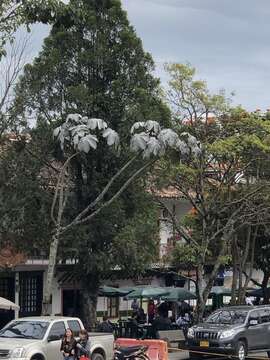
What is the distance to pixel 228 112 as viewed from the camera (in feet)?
95.3

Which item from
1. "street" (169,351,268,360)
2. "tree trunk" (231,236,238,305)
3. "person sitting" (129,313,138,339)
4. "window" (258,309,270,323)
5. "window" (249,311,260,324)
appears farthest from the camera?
"tree trunk" (231,236,238,305)

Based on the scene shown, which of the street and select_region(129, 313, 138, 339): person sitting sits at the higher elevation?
select_region(129, 313, 138, 339): person sitting

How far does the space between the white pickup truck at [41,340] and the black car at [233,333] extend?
417 cm

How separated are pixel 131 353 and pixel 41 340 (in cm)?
263

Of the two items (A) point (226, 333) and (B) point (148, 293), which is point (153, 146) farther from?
(B) point (148, 293)

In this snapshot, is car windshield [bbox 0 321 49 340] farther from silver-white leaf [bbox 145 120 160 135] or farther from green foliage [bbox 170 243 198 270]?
green foliage [bbox 170 243 198 270]

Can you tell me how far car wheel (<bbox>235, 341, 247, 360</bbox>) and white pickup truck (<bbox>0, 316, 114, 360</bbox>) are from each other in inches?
185

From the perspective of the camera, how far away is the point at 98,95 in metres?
25.3

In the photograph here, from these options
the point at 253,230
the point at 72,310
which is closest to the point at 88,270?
the point at 72,310

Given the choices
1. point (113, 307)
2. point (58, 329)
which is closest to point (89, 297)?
point (58, 329)

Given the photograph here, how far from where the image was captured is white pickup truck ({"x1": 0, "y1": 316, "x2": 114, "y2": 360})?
17.0 metres

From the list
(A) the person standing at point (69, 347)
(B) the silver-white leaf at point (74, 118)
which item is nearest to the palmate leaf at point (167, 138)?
(B) the silver-white leaf at point (74, 118)

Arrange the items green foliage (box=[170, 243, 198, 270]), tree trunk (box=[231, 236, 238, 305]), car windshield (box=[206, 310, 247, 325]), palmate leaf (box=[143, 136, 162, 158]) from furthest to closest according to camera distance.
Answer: tree trunk (box=[231, 236, 238, 305]) → green foliage (box=[170, 243, 198, 270]) → car windshield (box=[206, 310, 247, 325]) → palmate leaf (box=[143, 136, 162, 158])

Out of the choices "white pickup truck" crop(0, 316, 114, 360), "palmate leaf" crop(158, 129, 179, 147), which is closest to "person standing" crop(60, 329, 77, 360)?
"white pickup truck" crop(0, 316, 114, 360)
